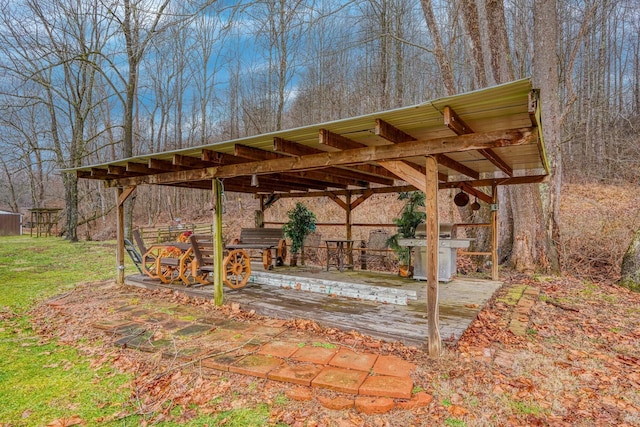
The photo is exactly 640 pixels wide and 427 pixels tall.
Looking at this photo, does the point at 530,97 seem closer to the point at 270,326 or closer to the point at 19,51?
the point at 270,326

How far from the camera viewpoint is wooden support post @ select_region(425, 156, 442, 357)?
304 centimetres

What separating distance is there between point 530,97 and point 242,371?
3.00m

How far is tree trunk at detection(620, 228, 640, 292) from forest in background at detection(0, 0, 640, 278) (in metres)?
2.23

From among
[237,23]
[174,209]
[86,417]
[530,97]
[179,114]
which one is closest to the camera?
[530,97]

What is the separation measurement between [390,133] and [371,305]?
7.77 feet

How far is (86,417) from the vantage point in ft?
7.70

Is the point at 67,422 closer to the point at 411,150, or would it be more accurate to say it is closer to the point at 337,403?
the point at 337,403

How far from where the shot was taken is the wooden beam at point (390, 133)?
2.82 metres

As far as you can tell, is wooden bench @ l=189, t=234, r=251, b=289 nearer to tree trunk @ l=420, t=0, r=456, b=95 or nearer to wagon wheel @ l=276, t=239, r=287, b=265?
wagon wheel @ l=276, t=239, r=287, b=265

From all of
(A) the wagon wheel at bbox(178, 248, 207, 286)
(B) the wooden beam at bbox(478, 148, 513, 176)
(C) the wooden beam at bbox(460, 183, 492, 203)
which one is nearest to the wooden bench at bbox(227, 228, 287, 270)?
(A) the wagon wheel at bbox(178, 248, 207, 286)

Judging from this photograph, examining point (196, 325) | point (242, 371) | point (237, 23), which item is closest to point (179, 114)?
point (237, 23)

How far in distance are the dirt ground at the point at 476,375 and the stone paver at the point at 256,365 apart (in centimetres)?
6

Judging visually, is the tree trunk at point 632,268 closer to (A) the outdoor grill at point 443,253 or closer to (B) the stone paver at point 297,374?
(A) the outdoor grill at point 443,253

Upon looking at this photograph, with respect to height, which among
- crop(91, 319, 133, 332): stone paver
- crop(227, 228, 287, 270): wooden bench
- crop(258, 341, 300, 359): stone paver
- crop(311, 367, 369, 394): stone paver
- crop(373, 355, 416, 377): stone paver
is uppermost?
crop(227, 228, 287, 270): wooden bench
